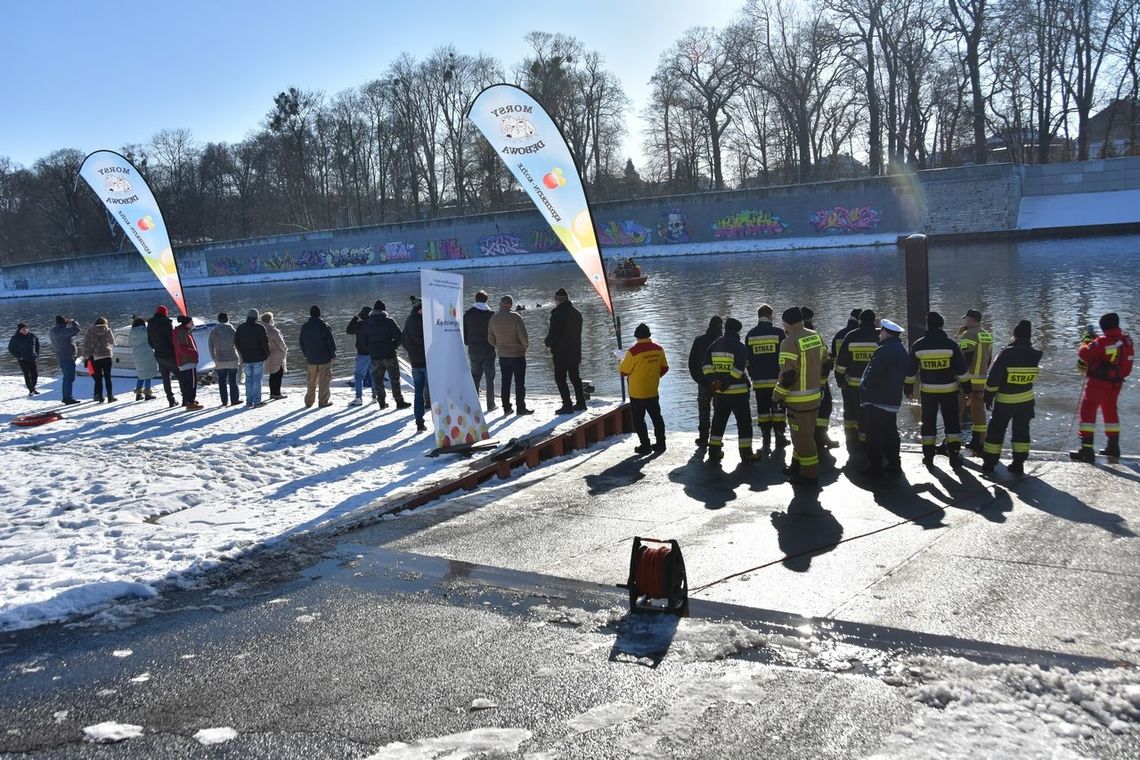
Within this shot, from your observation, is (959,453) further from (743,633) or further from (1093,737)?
(1093,737)

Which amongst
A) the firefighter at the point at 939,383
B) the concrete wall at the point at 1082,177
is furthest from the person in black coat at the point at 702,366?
the concrete wall at the point at 1082,177

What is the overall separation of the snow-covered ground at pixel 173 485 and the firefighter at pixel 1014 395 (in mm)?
5195

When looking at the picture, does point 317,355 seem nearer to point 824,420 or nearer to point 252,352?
point 252,352

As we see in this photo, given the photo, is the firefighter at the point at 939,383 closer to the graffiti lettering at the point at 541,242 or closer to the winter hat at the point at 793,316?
the winter hat at the point at 793,316

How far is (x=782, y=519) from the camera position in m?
7.93

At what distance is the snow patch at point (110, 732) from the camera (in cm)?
470

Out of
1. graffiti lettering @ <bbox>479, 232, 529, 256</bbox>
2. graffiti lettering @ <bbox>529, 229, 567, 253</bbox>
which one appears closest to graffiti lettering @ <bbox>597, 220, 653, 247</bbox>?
graffiti lettering @ <bbox>529, 229, 567, 253</bbox>

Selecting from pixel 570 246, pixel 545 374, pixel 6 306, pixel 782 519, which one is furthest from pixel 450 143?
pixel 782 519

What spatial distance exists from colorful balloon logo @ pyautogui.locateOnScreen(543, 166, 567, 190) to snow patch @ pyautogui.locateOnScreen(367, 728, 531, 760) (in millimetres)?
8896

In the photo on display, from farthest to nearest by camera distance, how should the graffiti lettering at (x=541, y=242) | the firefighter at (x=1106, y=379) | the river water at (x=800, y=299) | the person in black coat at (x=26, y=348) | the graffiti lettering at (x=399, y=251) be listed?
1. the graffiti lettering at (x=399, y=251)
2. the graffiti lettering at (x=541, y=242)
3. the person in black coat at (x=26, y=348)
4. the river water at (x=800, y=299)
5. the firefighter at (x=1106, y=379)

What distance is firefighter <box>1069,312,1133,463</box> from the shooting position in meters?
9.73

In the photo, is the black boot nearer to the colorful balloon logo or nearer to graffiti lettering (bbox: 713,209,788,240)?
the colorful balloon logo

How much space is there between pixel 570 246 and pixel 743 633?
7.90m

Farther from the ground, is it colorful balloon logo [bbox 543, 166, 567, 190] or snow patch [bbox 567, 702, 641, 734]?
colorful balloon logo [bbox 543, 166, 567, 190]
